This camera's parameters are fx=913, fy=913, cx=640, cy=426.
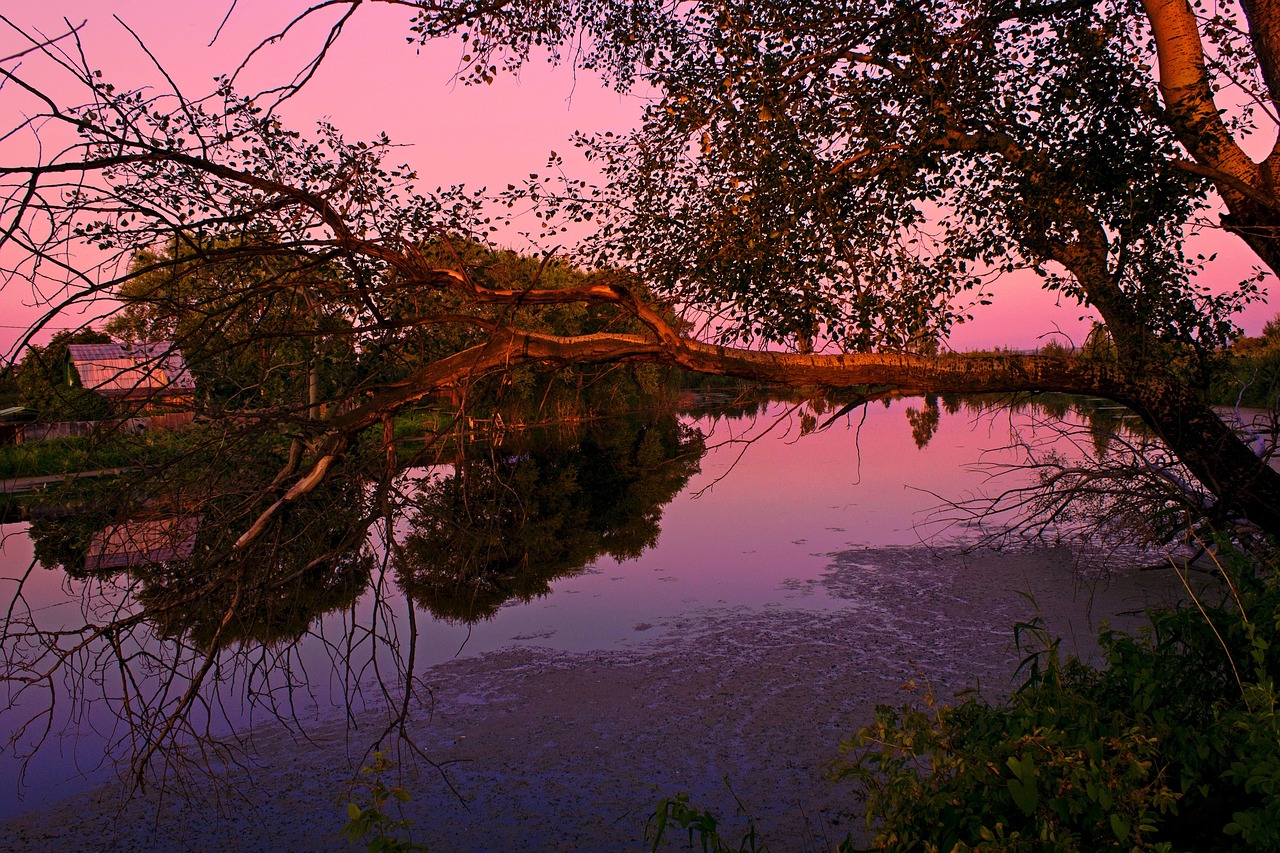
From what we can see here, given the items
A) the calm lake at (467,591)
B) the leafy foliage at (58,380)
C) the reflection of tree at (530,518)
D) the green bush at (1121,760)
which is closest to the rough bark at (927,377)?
the calm lake at (467,591)

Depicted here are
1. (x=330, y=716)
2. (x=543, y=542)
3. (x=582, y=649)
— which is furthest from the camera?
(x=543, y=542)

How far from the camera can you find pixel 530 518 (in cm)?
1160

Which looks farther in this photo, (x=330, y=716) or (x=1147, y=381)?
(x=330, y=716)

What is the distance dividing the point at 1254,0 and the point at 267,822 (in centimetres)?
678

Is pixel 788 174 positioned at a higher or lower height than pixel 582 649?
higher

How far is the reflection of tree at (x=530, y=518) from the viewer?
412 cm

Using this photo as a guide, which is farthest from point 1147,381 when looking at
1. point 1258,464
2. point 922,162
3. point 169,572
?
point 169,572

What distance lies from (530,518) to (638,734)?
263 inches

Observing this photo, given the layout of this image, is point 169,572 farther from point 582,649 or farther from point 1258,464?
point 1258,464

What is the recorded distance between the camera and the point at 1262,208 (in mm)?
5191

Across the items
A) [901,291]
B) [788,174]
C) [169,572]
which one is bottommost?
[169,572]

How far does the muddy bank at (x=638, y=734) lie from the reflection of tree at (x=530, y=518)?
0.85 meters

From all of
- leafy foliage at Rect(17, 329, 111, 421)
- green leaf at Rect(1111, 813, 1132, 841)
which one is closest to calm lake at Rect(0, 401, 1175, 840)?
leafy foliage at Rect(17, 329, 111, 421)

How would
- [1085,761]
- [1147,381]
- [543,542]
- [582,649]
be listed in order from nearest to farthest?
[1085,761] → [1147,381] → [582,649] → [543,542]
